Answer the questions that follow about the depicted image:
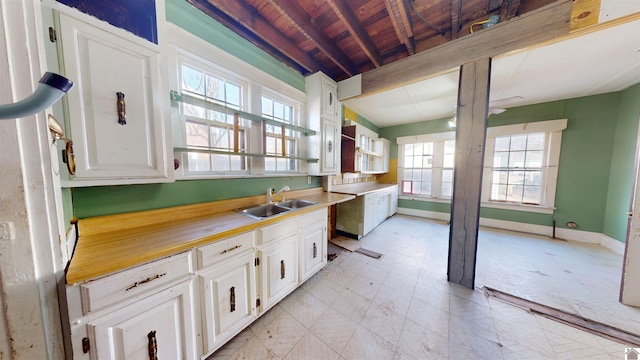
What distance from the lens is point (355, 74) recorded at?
2756 mm

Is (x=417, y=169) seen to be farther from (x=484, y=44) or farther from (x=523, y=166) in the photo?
(x=484, y=44)

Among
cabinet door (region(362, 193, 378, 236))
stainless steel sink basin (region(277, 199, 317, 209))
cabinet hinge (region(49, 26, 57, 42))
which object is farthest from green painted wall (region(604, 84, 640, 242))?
cabinet hinge (region(49, 26, 57, 42))

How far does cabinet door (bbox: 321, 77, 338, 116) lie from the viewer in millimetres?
2566

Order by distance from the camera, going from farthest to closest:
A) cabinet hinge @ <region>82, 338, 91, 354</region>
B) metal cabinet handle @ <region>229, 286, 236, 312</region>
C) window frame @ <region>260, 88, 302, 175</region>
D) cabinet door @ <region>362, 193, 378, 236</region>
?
1. cabinet door @ <region>362, 193, 378, 236</region>
2. window frame @ <region>260, 88, 302, 175</region>
3. metal cabinet handle @ <region>229, 286, 236, 312</region>
4. cabinet hinge @ <region>82, 338, 91, 354</region>

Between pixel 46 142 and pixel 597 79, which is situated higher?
pixel 597 79

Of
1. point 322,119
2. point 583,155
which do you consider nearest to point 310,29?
point 322,119

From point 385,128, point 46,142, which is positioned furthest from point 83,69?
point 385,128

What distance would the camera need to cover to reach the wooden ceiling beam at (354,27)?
5.41ft

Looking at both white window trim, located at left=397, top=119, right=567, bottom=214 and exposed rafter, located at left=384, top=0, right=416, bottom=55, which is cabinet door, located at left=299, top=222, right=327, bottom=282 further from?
white window trim, located at left=397, top=119, right=567, bottom=214

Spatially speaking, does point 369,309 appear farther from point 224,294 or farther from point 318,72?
point 318,72

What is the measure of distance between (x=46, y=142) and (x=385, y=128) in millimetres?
5294

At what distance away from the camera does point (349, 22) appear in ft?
5.98

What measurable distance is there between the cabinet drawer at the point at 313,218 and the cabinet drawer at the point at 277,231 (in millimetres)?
102

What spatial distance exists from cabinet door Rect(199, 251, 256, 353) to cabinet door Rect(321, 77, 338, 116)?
6.89 feet
